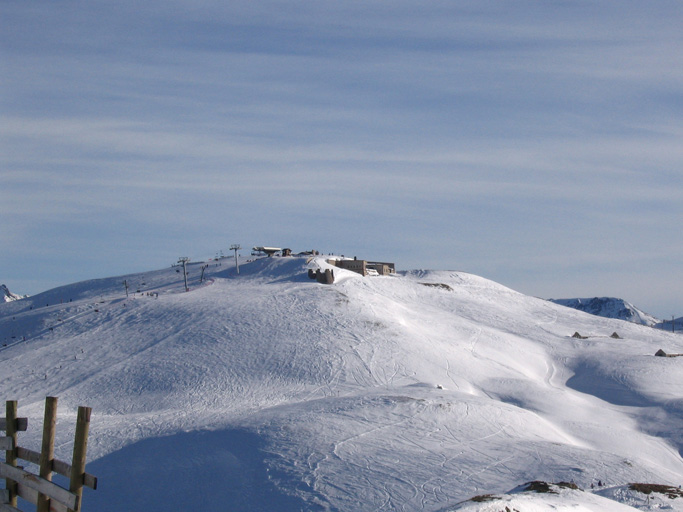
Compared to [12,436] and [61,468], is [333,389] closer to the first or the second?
[12,436]

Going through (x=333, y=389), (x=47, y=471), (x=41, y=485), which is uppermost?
(x=47, y=471)

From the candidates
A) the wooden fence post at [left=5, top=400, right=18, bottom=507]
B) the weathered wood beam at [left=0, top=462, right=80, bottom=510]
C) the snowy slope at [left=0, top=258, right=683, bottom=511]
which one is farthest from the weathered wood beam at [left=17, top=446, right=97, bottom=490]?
the snowy slope at [left=0, top=258, right=683, bottom=511]

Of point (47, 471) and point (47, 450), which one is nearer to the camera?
point (47, 450)

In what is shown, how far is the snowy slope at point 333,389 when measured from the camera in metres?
25.8

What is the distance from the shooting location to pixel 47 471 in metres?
10.8

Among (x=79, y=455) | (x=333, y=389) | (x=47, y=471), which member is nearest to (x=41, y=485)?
(x=47, y=471)

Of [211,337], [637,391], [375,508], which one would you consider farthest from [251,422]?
[637,391]

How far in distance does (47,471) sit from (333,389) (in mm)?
32398

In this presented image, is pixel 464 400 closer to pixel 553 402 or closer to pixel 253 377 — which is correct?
pixel 553 402

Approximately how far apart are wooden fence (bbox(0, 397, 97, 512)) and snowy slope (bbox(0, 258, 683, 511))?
12599mm

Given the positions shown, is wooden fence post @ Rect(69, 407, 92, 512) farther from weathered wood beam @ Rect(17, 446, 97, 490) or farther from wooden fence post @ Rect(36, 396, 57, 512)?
wooden fence post @ Rect(36, 396, 57, 512)

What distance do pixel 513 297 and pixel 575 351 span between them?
70.7 ft

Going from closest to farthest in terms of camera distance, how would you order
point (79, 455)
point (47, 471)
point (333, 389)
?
point (79, 455) < point (47, 471) < point (333, 389)

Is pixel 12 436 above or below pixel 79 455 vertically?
below
